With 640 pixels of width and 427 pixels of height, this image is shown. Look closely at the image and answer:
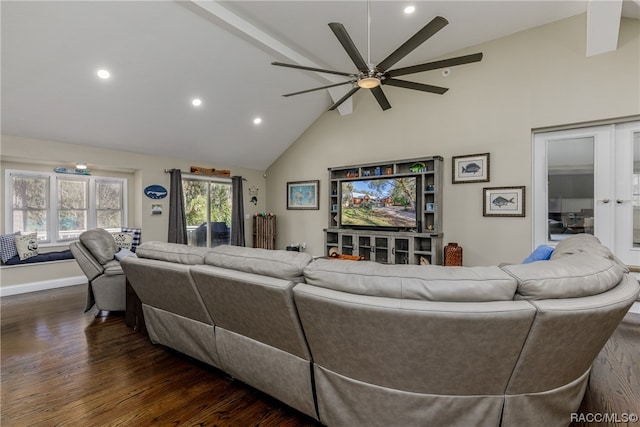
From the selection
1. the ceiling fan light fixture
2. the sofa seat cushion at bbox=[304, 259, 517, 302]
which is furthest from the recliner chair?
the ceiling fan light fixture

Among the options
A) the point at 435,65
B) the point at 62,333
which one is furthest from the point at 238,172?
the point at 435,65

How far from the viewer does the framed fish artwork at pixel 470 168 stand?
14.5 feet

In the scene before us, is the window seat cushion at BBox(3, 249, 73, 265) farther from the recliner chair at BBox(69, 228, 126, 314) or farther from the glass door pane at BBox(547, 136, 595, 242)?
the glass door pane at BBox(547, 136, 595, 242)

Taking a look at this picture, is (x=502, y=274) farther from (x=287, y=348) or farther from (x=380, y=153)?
(x=380, y=153)

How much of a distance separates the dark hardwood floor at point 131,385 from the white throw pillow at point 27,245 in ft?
6.32

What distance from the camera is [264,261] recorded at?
1.68 metres

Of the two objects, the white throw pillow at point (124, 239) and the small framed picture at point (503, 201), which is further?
the white throw pillow at point (124, 239)

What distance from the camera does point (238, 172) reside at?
274 inches

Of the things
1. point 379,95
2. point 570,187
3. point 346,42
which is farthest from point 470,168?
point 346,42

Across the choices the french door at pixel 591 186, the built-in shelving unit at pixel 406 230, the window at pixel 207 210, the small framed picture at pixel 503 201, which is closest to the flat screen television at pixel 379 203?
the built-in shelving unit at pixel 406 230

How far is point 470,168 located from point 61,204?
6.87 meters

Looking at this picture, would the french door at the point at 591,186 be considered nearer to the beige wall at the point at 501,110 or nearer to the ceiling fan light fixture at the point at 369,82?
the beige wall at the point at 501,110

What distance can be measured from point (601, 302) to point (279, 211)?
640 cm

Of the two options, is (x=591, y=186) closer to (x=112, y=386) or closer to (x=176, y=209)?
(x=112, y=386)
